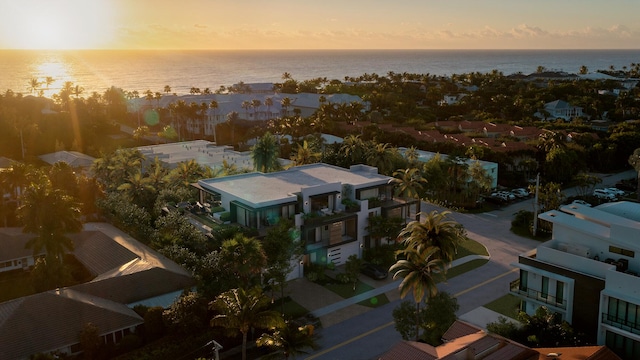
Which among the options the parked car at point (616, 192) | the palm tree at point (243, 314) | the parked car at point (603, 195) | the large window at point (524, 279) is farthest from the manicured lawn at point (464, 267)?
the parked car at point (616, 192)

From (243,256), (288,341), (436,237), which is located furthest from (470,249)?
(288,341)

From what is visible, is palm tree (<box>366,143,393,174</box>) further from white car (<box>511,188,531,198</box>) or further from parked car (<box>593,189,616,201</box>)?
parked car (<box>593,189,616,201</box>)

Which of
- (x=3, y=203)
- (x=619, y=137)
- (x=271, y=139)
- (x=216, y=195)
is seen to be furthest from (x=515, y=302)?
(x=619, y=137)

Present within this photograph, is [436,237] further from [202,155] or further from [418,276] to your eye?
[202,155]

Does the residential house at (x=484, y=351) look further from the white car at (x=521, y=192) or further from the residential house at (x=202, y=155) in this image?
the white car at (x=521, y=192)

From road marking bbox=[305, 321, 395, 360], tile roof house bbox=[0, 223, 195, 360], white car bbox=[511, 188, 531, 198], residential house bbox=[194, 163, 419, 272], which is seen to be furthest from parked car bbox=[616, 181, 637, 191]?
tile roof house bbox=[0, 223, 195, 360]

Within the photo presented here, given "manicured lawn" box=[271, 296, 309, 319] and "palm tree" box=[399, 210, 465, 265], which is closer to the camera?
"palm tree" box=[399, 210, 465, 265]

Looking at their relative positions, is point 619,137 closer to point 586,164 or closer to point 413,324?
point 586,164
